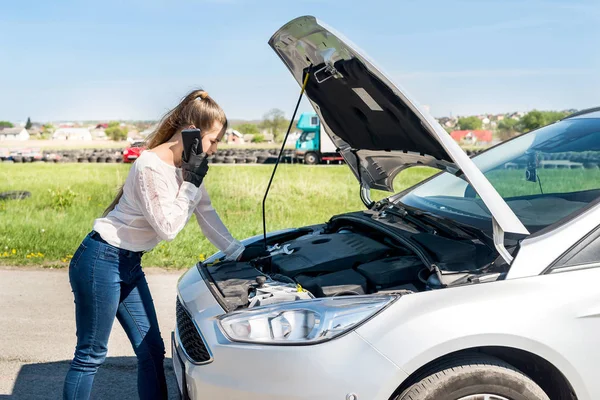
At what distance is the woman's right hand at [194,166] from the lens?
3.13m

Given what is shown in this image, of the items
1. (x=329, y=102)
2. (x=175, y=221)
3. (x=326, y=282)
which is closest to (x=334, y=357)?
(x=326, y=282)

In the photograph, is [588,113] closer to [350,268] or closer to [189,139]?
[350,268]

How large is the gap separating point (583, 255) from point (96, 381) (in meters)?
3.14

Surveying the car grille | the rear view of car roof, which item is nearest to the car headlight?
the car grille

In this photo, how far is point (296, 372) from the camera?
2.49 meters

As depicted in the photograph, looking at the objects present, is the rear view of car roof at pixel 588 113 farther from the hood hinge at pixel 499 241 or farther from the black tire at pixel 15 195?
the black tire at pixel 15 195

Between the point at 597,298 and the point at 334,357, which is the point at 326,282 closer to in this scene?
the point at 334,357

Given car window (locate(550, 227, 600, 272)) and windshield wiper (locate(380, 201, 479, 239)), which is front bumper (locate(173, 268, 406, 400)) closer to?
car window (locate(550, 227, 600, 272))

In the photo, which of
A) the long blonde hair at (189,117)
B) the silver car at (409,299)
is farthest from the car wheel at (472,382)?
the long blonde hair at (189,117)

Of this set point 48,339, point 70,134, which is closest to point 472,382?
point 48,339

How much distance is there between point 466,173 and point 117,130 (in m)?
82.0

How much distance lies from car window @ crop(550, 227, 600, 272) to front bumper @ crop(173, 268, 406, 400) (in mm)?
838

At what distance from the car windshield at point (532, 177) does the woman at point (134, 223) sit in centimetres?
146

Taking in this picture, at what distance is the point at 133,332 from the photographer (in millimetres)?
3453
